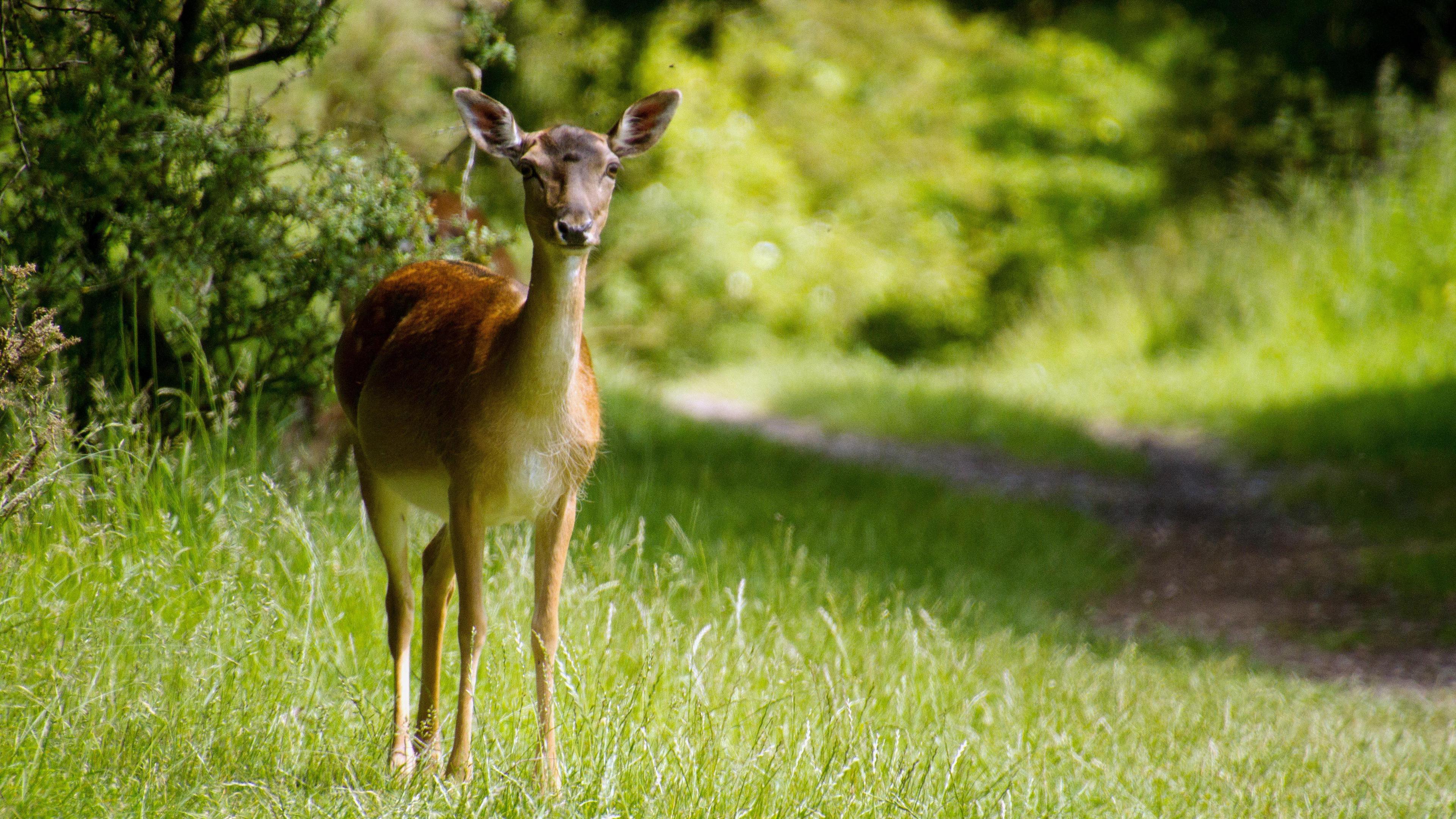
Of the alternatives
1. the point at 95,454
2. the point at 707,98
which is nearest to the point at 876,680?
the point at 95,454

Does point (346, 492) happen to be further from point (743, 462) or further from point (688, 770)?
point (743, 462)

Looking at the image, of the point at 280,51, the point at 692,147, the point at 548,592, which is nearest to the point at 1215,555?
the point at 548,592

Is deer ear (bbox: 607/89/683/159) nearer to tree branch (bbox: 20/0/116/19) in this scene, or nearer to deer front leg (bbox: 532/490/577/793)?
deer front leg (bbox: 532/490/577/793)

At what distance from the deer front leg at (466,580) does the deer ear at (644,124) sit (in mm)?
769

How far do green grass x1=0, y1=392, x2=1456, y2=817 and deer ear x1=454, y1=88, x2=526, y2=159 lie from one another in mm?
944

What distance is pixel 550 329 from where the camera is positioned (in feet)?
8.50

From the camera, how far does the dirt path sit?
18.5 ft

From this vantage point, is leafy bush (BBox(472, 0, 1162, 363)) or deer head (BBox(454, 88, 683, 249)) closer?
deer head (BBox(454, 88, 683, 249))

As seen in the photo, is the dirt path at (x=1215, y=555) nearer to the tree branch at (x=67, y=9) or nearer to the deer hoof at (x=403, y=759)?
the deer hoof at (x=403, y=759)

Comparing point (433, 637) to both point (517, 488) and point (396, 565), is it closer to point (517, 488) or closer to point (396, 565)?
point (396, 565)

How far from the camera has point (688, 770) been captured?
2643mm

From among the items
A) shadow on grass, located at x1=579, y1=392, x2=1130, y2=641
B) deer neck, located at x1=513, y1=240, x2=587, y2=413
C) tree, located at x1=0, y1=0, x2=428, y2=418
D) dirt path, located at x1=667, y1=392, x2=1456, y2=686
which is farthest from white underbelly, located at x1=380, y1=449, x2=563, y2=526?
dirt path, located at x1=667, y1=392, x2=1456, y2=686

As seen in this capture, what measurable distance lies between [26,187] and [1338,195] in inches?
449

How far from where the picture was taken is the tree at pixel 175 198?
355 cm
